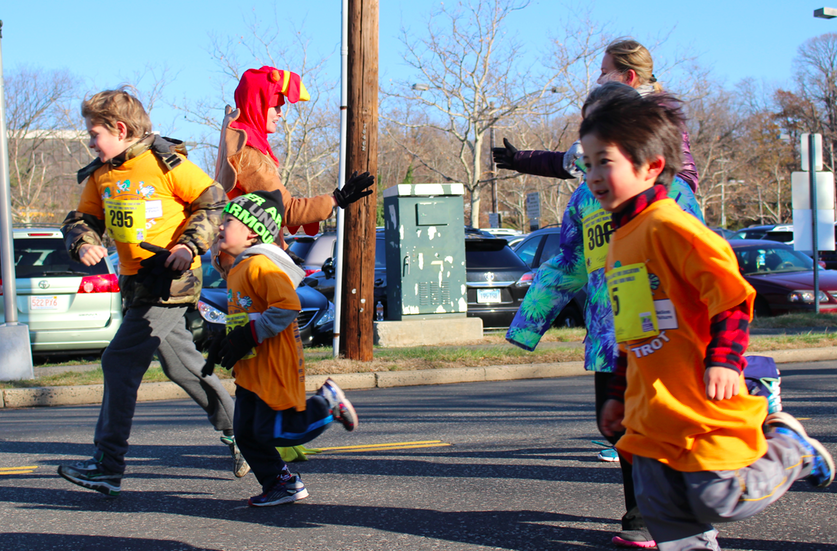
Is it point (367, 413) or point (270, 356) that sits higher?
point (270, 356)

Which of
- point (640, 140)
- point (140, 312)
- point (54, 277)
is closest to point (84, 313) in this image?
point (54, 277)

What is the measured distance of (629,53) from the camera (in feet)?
10.7

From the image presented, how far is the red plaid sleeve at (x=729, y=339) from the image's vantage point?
81.4 inches

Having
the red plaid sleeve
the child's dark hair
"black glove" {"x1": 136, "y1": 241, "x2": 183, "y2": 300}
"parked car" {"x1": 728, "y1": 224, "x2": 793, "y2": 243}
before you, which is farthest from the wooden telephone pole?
Answer: "parked car" {"x1": 728, "y1": 224, "x2": 793, "y2": 243}

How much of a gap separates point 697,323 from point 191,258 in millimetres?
2454

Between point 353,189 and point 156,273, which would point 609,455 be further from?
point 156,273

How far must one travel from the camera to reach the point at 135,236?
3.93 meters

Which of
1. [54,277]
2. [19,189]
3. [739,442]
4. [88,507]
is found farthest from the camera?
[19,189]

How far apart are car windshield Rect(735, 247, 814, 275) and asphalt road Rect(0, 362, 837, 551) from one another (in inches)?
324

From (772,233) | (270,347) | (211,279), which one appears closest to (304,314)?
(211,279)

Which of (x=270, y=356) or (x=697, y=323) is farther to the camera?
(x=270, y=356)

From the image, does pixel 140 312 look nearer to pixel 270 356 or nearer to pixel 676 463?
pixel 270 356

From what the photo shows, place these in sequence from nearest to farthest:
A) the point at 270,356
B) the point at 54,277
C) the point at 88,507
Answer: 1. the point at 270,356
2. the point at 88,507
3. the point at 54,277

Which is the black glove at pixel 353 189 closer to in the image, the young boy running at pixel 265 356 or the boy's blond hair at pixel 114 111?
the young boy running at pixel 265 356
